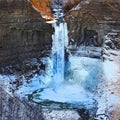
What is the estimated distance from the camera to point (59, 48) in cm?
945

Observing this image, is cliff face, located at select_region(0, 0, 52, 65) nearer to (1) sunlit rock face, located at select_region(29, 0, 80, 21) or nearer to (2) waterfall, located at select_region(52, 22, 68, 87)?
(2) waterfall, located at select_region(52, 22, 68, 87)

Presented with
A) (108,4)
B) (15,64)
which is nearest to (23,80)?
(15,64)

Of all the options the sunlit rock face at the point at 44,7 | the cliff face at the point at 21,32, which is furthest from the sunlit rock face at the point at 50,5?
the cliff face at the point at 21,32

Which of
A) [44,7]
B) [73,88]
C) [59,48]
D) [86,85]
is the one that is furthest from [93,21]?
[44,7]

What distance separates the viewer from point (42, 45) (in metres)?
9.48

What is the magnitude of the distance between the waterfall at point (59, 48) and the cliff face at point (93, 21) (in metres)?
0.17

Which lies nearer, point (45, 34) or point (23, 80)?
point (23, 80)

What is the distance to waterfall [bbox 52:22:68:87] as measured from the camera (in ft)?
30.8

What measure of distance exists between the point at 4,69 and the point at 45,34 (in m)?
1.35

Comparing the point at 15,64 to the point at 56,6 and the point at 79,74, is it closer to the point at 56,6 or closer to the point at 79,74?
the point at 79,74

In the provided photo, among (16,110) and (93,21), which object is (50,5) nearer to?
(93,21)

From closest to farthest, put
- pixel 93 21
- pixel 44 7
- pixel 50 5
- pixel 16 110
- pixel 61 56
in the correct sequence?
1. pixel 16 110
2. pixel 93 21
3. pixel 61 56
4. pixel 44 7
5. pixel 50 5

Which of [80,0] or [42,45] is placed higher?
[80,0]

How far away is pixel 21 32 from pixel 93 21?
1.63 metres
